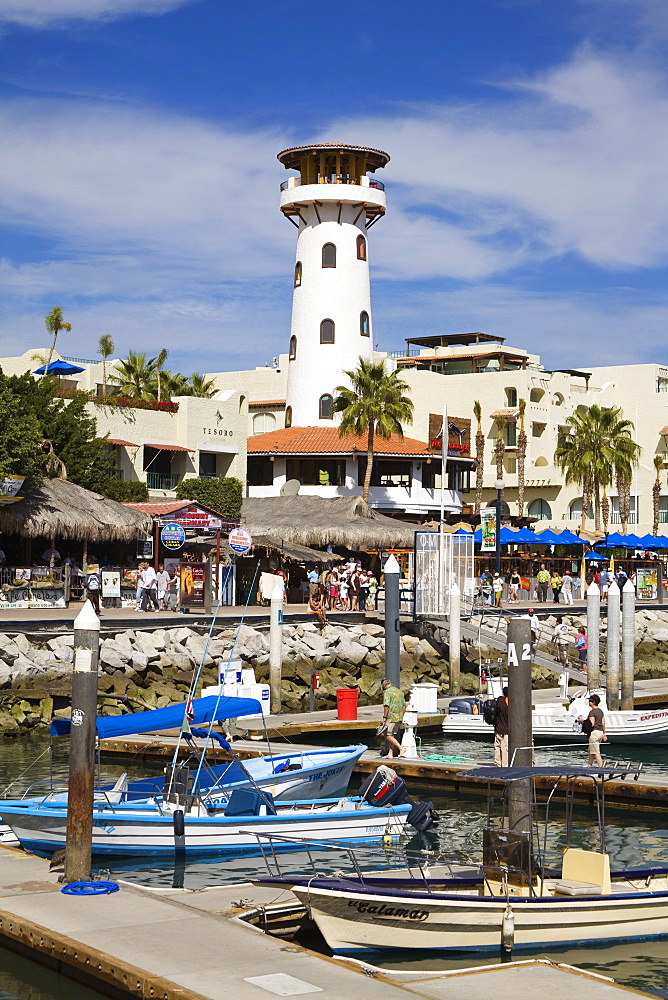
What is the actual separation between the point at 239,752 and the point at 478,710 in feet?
28.7

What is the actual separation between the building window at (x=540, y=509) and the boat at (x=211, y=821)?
64640 millimetres

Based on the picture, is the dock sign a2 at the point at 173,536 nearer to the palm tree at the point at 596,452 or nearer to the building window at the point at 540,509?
the palm tree at the point at 596,452

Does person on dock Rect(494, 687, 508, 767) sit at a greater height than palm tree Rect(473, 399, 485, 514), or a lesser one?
lesser

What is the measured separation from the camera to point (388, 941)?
43.9 feet

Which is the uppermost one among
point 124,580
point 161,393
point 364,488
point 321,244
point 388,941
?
point 321,244

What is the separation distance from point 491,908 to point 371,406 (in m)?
49.5

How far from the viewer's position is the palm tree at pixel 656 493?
84.2m

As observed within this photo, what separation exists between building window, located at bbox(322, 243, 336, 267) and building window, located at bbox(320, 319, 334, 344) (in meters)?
3.06

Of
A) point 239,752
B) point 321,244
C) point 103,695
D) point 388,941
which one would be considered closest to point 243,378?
point 321,244

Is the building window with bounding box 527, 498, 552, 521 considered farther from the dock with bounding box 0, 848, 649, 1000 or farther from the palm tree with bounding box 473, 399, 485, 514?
the dock with bounding box 0, 848, 649, 1000

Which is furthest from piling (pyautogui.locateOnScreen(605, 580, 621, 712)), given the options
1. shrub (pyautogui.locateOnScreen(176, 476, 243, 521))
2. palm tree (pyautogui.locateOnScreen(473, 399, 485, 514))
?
palm tree (pyautogui.locateOnScreen(473, 399, 485, 514))

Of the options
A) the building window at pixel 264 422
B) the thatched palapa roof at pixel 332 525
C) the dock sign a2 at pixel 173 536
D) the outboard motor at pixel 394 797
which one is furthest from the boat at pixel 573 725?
the building window at pixel 264 422

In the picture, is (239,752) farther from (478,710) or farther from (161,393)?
(161,393)

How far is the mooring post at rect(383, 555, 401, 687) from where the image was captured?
1243 inches
